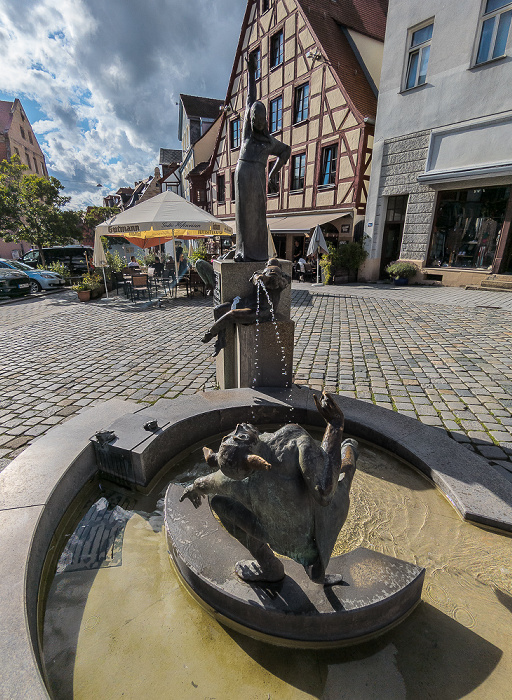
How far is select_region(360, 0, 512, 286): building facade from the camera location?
39.5 feet

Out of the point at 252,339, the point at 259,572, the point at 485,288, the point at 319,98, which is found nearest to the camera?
the point at 259,572

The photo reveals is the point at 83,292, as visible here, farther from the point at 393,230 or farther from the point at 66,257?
the point at 393,230

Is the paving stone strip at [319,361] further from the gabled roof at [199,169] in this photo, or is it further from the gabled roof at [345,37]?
the gabled roof at [199,169]

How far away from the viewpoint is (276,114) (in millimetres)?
19719

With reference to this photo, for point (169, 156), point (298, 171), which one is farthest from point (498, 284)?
point (169, 156)

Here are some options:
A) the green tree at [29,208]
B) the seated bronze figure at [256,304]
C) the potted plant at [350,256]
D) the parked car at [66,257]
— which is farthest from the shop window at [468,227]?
the green tree at [29,208]

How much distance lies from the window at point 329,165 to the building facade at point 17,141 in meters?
25.8

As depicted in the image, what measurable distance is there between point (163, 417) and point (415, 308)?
31.0ft

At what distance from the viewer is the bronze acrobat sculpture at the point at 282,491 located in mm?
1516

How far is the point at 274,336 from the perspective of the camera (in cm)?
405

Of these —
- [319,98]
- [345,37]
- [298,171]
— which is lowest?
[298,171]

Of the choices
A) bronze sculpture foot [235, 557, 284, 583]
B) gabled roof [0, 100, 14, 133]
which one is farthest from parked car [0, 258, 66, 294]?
gabled roof [0, 100, 14, 133]

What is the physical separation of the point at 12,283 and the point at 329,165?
1547cm

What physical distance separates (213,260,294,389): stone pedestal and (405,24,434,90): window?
15162 millimetres
